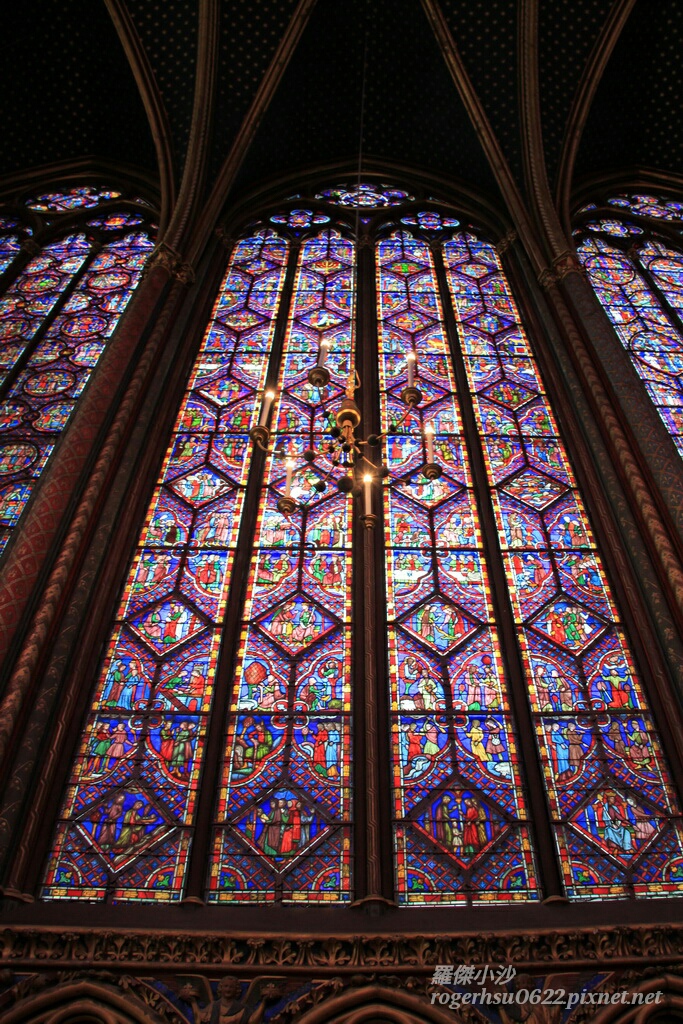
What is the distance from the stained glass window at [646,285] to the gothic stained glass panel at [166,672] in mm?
4039

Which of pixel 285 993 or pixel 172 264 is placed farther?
pixel 172 264

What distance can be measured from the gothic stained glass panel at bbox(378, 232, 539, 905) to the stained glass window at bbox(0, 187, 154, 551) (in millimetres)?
3148

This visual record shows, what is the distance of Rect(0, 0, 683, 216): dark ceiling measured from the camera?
1191 centimetres

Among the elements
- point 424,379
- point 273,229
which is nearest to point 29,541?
point 424,379

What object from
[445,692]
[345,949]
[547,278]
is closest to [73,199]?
[547,278]

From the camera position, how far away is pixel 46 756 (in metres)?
5.70

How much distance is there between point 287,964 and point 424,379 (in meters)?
5.88

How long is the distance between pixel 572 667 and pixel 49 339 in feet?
21.6

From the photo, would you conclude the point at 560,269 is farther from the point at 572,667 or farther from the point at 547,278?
the point at 572,667

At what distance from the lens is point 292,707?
6.31 metres

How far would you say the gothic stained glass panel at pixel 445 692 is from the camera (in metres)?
5.55

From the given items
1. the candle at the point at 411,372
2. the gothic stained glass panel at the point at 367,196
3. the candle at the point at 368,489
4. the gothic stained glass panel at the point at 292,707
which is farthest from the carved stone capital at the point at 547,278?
the candle at the point at 368,489

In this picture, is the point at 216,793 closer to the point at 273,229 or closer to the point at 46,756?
the point at 46,756

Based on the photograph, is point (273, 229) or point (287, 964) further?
point (273, 229)
